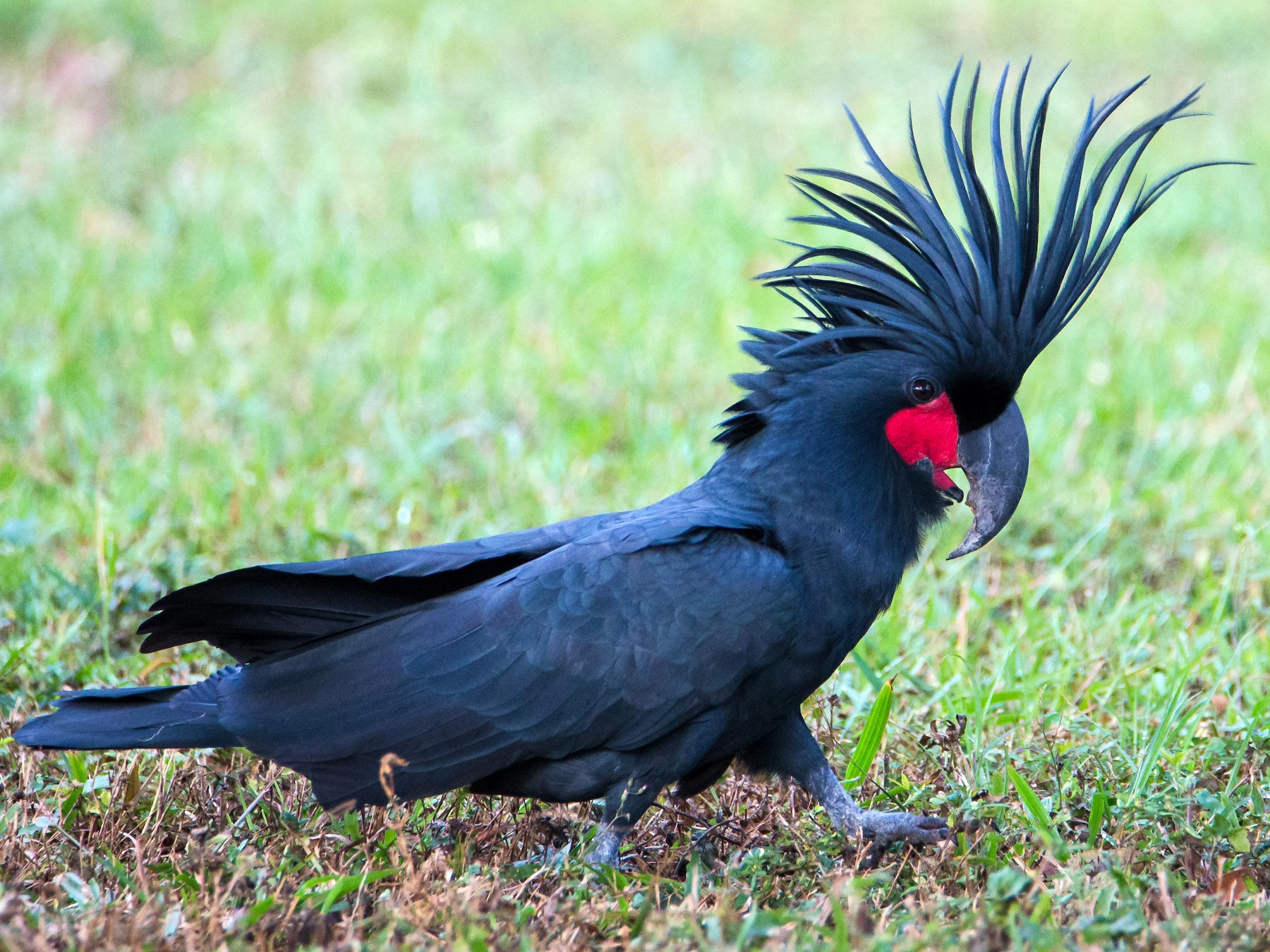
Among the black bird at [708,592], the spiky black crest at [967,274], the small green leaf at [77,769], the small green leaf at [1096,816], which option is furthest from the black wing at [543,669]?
the small green leaf at [1096,816]

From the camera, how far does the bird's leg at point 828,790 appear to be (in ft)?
9.29

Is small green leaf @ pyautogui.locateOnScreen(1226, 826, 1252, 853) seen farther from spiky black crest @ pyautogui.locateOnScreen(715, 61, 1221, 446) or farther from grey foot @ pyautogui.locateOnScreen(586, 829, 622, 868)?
grey foot @ pyautogui.locateOnScreen(586, 829, 622, 868)

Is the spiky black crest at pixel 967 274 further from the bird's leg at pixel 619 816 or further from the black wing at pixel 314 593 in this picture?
the bird's leg at pixel 619 816

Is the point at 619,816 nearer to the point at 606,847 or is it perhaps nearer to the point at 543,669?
the point at 606,847

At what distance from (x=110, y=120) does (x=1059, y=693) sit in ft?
23.5

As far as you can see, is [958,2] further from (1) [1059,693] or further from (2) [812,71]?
(1) [1059,693]

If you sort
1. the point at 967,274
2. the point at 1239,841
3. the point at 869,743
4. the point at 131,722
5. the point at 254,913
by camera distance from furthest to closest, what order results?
the point at 869,743, the point at 967,274, the point at 131,722, the point at 1239,841, the point at 254,913

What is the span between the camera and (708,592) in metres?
2.66

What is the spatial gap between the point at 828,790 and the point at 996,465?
0.78m

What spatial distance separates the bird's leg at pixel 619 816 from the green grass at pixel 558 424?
8 centimetres

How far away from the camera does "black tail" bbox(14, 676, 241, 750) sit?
2.74 m

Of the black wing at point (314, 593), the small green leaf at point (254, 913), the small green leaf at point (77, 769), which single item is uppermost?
the black wing at point (314, 593)

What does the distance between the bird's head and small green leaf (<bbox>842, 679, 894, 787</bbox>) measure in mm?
415

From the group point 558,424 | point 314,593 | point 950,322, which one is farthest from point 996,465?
point 558,424
